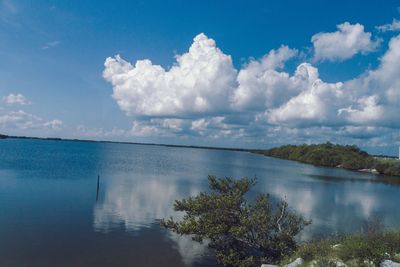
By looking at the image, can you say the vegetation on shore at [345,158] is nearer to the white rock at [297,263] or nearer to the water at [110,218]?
the water at [110,218]

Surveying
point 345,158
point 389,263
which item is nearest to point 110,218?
point 389,263

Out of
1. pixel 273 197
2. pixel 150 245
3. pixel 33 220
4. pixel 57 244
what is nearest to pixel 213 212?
pixel 150 245

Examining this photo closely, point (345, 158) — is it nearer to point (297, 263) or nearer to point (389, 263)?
point (297, 263)

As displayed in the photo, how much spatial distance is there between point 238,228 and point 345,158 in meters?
132

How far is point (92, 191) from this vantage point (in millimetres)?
45156

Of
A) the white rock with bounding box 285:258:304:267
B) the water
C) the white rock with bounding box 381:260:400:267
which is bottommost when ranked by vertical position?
the water

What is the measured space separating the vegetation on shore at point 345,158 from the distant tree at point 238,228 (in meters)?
104

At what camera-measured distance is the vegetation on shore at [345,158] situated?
117 metres

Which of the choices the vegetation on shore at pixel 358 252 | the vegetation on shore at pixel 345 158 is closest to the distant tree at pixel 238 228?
the vegetation on shore at pixel 358 252

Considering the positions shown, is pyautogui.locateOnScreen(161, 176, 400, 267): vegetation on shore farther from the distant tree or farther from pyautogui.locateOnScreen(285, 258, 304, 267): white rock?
pyautogui.locateOnScreen(285, 258, 304, 267): white rock

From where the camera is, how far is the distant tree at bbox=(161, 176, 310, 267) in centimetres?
2028

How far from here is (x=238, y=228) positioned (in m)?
20.2

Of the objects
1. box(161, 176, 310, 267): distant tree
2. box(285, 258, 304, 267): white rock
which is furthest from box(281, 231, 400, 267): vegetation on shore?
box(161, 176, 310, 267): distant tree

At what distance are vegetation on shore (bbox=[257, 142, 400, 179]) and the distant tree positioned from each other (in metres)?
104
